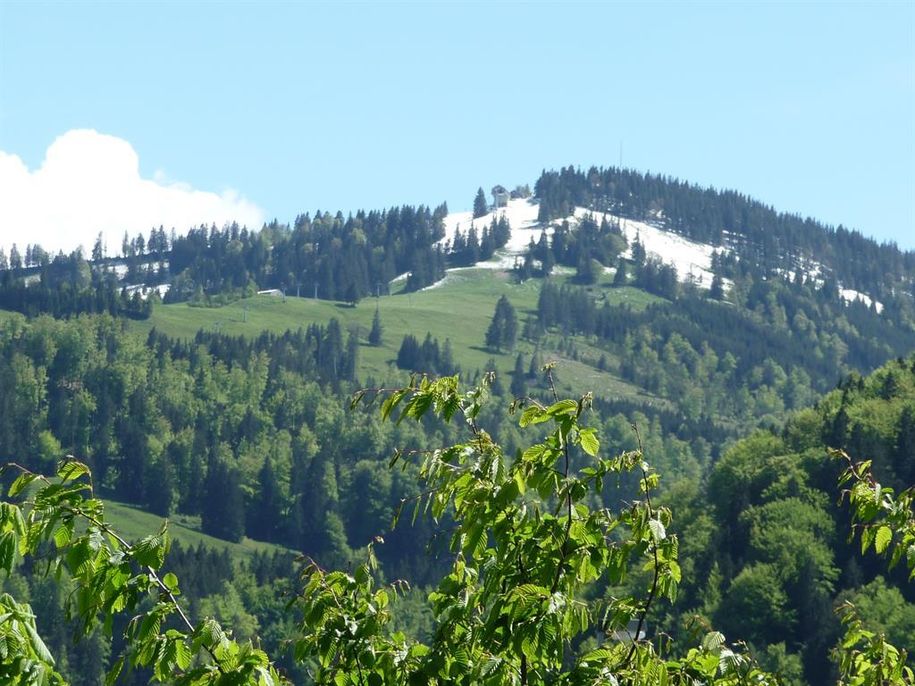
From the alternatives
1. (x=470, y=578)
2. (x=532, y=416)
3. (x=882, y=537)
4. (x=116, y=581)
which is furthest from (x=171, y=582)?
(x=882, y=537)

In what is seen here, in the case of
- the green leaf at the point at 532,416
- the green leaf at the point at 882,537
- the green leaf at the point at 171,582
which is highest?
the green leaf at the point at 532,416

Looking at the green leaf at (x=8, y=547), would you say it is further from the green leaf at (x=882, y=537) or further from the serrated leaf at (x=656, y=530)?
the green leaf at (x=882, y=537)

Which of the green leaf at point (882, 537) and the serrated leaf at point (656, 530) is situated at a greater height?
the serrated leaf at point (656, 530)

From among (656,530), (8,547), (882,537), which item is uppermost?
(656,530)

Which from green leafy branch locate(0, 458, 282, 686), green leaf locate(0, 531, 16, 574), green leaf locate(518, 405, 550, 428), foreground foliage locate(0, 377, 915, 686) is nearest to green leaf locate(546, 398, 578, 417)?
foreground foliage locate(0, 377, 915, 686)

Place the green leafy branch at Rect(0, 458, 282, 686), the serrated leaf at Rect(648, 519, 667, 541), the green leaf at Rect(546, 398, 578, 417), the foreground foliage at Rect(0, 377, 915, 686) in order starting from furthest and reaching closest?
the serrated leaf at Rect(648, 519, 667, 541), the green leaf at Rect(546, 398, 578, 417), the foreground foliage at Rect(0, 377, 915, 686), the green leafy branch at Rect(0, 458, 282, 686)

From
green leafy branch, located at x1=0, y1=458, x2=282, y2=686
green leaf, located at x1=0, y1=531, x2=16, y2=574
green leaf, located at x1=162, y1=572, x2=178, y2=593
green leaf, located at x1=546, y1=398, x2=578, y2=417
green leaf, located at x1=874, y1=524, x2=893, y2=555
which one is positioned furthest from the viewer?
green leaf, located at x1=874, y1=524, x2=893, y2=555

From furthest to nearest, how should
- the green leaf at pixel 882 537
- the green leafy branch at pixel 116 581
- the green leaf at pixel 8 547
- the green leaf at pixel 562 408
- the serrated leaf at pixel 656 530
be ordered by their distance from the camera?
the green leaf at pixel 882 537
the serrated leaf at pixel 656 530
the green leaf at pixel 562 408
the green leafy branch at pixel 116 581
the green leaf at pixel 8 547

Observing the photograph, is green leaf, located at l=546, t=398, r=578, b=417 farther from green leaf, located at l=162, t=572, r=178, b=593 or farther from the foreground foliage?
green leaf, located at l=162, t=572, r=178, b=593

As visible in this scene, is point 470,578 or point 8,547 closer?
point 8,547

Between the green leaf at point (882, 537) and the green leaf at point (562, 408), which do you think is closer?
the green leaf at point (562, 408)

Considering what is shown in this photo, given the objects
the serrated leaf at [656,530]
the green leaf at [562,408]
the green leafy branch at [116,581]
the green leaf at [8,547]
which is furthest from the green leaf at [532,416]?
the green leaf at [8,547]

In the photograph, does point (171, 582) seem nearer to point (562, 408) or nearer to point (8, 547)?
point (8, 547)

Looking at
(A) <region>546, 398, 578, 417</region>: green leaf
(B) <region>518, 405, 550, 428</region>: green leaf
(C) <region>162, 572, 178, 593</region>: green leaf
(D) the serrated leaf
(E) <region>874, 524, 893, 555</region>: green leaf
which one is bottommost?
(C) <region>162, 572, 178, 593</region>: green leaf
